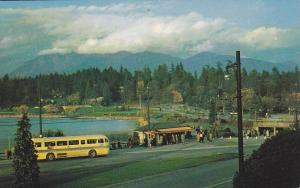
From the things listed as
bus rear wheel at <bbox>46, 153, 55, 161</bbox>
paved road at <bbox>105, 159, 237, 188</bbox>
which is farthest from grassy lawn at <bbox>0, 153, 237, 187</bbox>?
paved road at <bbox>105, 159, 237, 188</bbox>

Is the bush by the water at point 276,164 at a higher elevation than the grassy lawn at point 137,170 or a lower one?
higher

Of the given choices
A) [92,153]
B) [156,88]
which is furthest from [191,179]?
[156,88]

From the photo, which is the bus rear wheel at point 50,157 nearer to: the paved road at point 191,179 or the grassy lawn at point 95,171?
the grassy lawn at point 95,171

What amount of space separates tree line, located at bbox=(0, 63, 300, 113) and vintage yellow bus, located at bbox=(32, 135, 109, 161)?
171cm

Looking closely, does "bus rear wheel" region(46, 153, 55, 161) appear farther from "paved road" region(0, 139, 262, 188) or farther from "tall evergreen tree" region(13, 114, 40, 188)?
"tall evergreen tree" region(13, 114, 40, 188)

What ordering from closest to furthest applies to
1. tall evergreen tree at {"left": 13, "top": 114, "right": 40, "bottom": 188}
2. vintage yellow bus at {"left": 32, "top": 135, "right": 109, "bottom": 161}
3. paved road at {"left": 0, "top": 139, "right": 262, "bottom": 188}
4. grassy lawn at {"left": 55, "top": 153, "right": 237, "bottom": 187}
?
tall evergreen tree at {"left": 13, "top": 114, "right": 40, "bottom": 188} → grassy lawn at {"left": 55, "top": 153, "right": 237, "bottom": 187} → paved road at {"left": 0, "top": 139, "right": 262, "bottom": 188} → vintage yellow bus at {"left": 32, "top": 135, "right": 109, "bottom": 161}

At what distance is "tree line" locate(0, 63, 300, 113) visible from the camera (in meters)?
18.2

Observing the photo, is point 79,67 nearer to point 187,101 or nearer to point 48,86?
point 48,86

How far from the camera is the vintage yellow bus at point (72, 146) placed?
1929 cm

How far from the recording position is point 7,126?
55.1 ft

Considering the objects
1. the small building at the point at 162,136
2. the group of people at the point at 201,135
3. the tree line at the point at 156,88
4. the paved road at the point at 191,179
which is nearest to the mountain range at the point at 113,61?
the tree line at the point at 156,88

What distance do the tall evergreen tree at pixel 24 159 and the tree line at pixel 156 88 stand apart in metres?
2.66

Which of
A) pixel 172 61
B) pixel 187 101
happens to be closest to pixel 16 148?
pixel 172 61

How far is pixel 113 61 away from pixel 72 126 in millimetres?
3638
